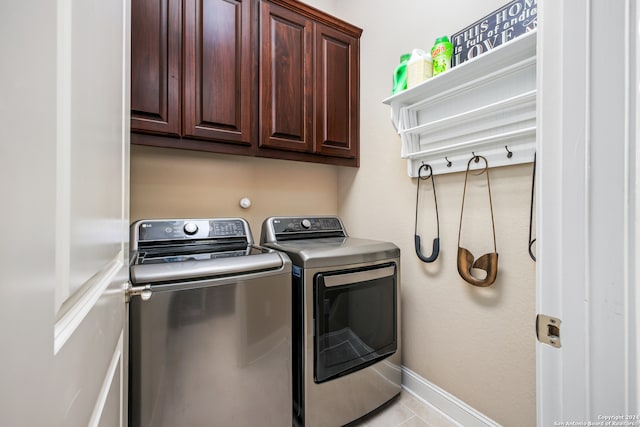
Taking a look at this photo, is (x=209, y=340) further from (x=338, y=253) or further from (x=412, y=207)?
(x=412, y=207)

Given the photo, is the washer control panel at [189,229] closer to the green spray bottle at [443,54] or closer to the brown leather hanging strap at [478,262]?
the brown leather hanging strap at [478,262]

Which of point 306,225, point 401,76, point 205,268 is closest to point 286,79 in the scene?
point 401,76

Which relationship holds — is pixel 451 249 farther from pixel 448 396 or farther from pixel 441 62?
pixel 441 62

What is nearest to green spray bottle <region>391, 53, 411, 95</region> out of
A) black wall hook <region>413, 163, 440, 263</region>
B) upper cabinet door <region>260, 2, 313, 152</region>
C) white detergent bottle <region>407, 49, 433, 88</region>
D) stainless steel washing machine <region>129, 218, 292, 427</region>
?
white detergent bottle <region>407, 49, 433, 88</region>

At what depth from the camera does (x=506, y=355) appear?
4.05ft

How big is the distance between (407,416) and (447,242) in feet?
3.24

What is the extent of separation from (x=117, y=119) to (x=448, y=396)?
1881mm

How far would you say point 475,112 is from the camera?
120cm

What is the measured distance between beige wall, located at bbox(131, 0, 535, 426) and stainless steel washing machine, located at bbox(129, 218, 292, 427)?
58 cm

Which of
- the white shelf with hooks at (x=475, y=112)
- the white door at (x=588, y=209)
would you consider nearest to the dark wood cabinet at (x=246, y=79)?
the white shelf with hooks at (x=475, y=112)

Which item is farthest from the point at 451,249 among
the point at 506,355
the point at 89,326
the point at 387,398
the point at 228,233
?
the point at 89,326

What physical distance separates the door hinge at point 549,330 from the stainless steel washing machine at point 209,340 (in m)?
0.91

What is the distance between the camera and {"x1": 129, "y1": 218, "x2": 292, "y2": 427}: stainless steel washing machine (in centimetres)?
94

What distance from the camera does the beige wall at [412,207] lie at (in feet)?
3.97
